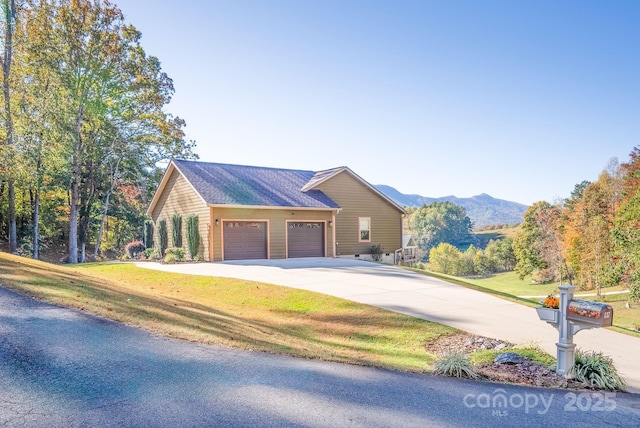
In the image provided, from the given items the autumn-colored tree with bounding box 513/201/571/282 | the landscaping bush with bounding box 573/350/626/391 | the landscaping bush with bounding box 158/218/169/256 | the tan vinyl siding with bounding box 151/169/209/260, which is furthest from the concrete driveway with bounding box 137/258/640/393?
the autumn-colored tree with bounding box 513/201/571/282

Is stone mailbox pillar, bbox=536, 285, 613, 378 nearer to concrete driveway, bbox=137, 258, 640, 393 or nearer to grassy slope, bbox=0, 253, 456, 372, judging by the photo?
concrete driveway, bbox=137, 258, 640, 393

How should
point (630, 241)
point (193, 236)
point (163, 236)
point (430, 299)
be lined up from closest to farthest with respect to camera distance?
point (430, 299), point (630, 241), point (193, 236), point (163, 236)

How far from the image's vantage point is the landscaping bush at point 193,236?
19.3m

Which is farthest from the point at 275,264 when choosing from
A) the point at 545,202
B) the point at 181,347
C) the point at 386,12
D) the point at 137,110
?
the point at 545,202

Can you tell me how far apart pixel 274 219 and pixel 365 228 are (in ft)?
19.4

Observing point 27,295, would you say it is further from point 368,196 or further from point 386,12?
point 368,196

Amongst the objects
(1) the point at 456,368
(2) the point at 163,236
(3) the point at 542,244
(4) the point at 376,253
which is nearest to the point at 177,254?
(2) the point at 163,236

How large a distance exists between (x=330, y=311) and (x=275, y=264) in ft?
27.7

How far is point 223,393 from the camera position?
151 inches

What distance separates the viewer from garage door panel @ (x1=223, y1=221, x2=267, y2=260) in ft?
62.4

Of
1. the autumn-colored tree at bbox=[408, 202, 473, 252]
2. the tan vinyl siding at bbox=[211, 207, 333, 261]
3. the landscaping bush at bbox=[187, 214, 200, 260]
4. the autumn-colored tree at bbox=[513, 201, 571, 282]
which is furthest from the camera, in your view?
the autumn-colored tree at bbox=[408, 202, 473, 252]

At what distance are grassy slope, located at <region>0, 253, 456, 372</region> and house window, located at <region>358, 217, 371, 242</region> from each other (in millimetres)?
12818

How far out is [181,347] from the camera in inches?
201

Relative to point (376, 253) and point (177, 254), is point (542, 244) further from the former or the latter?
point (177, 254)
